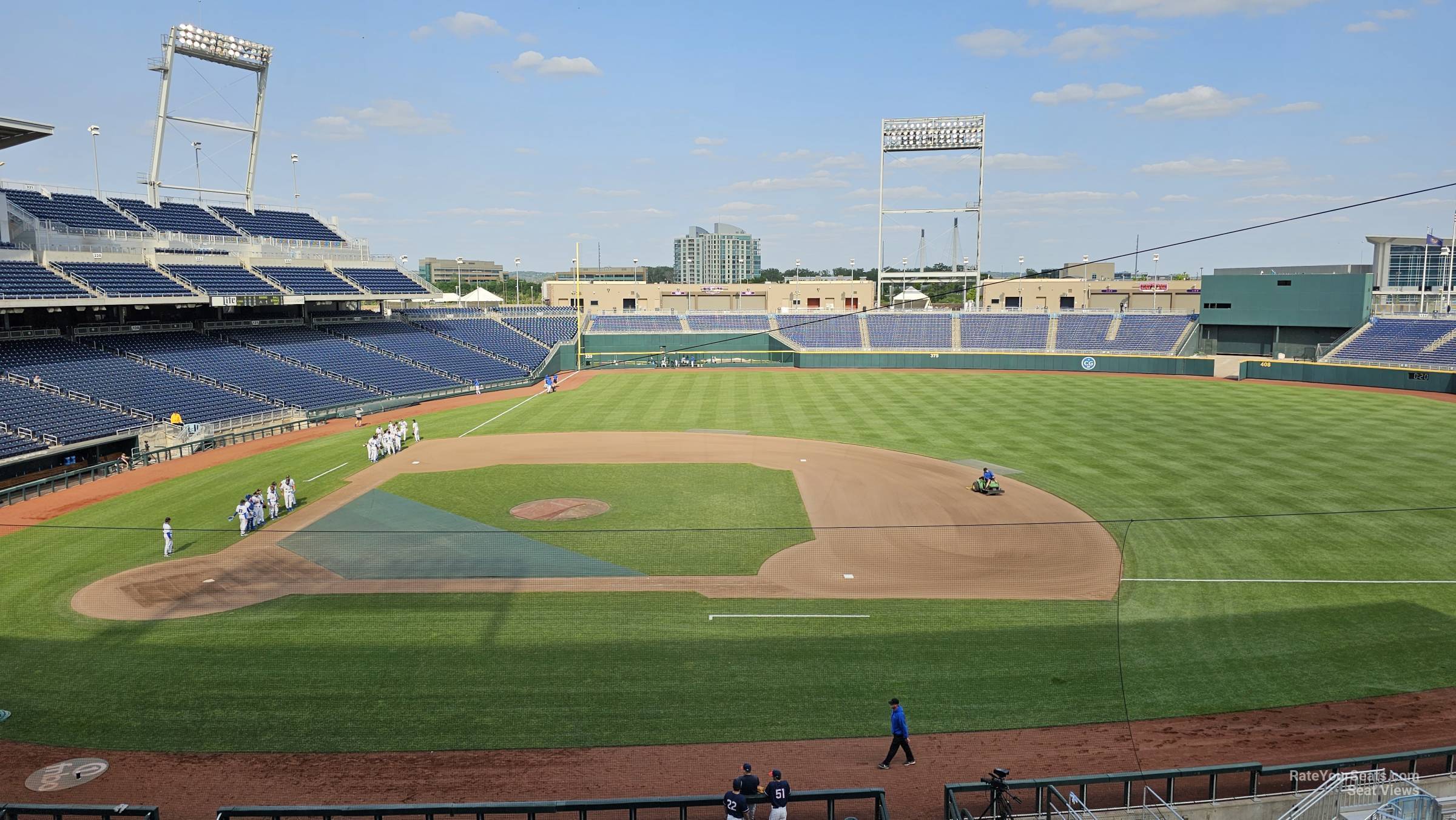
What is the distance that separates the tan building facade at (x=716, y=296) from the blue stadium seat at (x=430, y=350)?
90.6ft

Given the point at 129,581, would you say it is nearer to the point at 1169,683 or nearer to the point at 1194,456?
the point at 1169,683

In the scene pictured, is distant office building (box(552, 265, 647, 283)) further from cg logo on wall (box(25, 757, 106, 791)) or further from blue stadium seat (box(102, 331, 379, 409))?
cg logo on wall (box(25, 757, 106, 791))

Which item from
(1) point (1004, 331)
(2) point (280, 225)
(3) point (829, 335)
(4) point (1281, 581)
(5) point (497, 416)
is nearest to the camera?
(4) point (1281, 581)

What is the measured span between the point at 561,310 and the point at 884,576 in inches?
2358

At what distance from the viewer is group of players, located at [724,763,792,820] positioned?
930 cm

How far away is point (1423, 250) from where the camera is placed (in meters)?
73.8

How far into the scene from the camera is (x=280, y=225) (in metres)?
55.8

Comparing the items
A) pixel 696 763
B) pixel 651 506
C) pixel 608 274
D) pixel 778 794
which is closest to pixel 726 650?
pixel 696 763

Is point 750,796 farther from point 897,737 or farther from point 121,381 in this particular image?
point 121,381

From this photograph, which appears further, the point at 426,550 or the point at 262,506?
the point at 262,506

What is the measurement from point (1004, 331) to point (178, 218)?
200 feet

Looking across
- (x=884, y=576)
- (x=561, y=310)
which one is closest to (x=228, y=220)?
(x=561, y=310)

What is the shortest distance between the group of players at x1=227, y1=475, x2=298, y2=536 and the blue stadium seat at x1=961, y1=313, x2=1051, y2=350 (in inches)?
2151

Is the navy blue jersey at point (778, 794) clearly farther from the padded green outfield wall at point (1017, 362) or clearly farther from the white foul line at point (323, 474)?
the padded green outfield wall at point (1017, 362)
